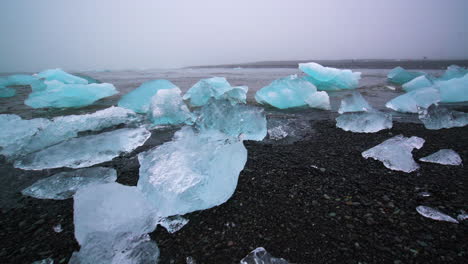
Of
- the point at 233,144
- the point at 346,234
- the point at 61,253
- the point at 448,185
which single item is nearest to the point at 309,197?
the point at 346,234

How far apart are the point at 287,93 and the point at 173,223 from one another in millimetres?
2786

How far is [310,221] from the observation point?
984mm

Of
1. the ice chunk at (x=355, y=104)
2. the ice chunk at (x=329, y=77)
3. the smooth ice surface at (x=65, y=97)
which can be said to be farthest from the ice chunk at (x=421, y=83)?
the smooth ice surface at (x=65, y=97)

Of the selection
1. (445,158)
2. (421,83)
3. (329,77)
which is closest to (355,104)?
(445,158)

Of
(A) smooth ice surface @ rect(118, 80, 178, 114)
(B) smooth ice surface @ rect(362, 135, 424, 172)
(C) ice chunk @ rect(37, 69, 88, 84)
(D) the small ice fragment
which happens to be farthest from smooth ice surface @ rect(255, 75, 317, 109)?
(C) ice chunk @ rect(37, 69, 88, 84)

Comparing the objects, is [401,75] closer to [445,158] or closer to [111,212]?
[445,158]

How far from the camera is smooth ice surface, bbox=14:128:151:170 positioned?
1.61 metres

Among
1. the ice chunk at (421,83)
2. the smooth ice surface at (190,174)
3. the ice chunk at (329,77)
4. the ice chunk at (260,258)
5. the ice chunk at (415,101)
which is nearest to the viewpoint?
the ice chunk at (260,258)

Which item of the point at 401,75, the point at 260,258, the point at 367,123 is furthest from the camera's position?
the point at 401,75

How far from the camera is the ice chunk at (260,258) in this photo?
0.80 m

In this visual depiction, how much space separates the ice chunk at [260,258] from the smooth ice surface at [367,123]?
1.75 meters

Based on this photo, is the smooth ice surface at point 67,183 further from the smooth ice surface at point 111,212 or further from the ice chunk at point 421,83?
the ice chunk at point 421,83

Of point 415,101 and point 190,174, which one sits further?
point 415,101

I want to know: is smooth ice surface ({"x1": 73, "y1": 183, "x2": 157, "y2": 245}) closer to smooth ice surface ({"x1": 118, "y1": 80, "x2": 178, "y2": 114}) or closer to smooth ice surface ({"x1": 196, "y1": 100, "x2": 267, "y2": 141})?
smooth ice surface ({"x1": 196, "y1": 100, "x2": 267, "y2": 141})
